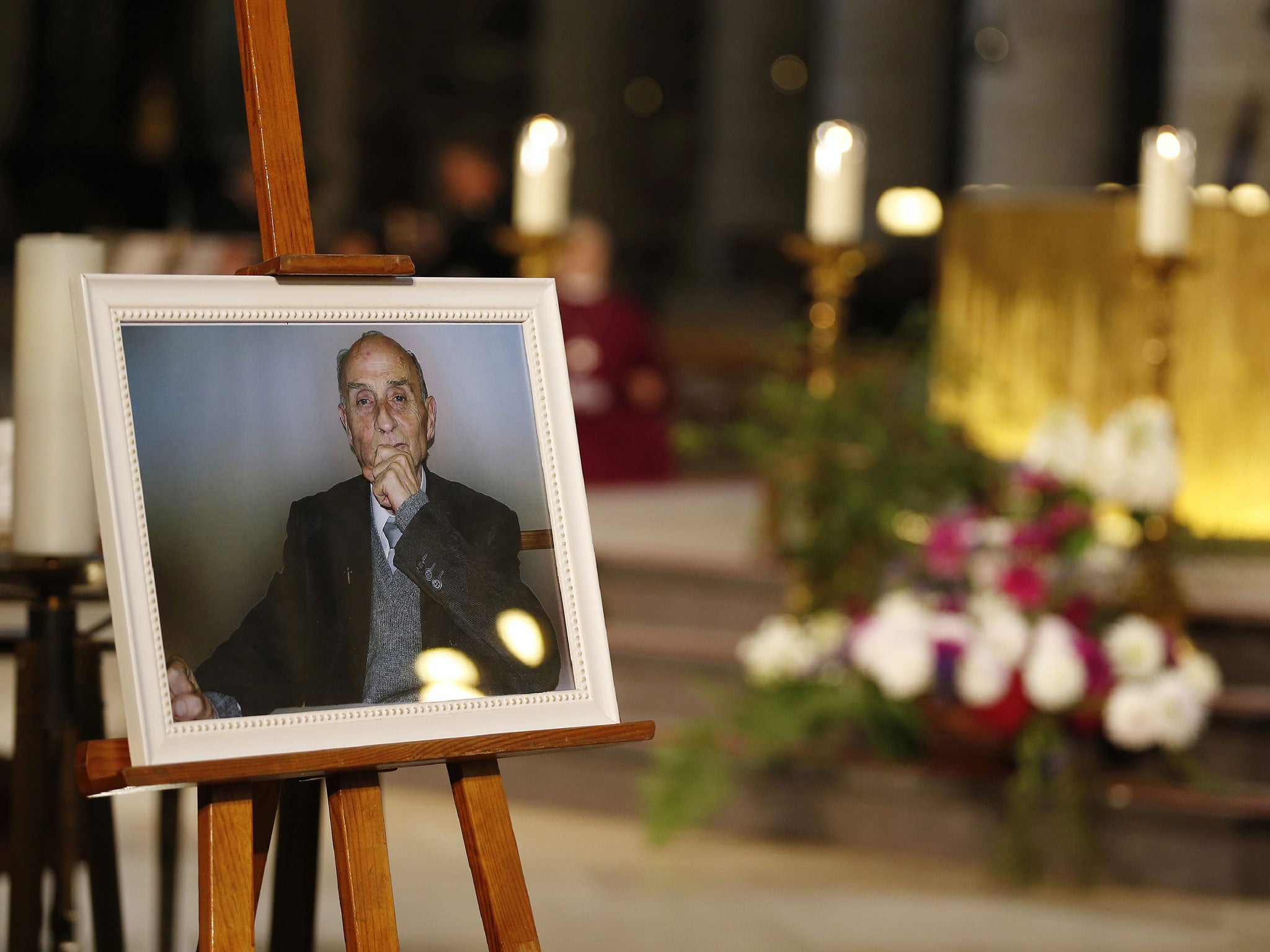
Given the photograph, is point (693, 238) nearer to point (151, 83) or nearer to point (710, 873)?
point (151, 83)

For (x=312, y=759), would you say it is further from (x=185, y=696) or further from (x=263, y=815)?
(x=263, y=815)

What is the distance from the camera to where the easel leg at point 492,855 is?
1.55 meters

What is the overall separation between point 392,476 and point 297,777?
1.02 feet

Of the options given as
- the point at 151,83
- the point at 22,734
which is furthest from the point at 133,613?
the point at 151,83

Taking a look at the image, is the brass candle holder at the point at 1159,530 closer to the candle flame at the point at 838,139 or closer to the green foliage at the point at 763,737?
the green foliage at the point at 763,737

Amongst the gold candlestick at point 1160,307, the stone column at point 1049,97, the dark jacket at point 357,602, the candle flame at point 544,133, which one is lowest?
the dark jacket at point 357,602

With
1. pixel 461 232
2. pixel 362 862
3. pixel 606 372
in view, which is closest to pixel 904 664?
pixel 362 862

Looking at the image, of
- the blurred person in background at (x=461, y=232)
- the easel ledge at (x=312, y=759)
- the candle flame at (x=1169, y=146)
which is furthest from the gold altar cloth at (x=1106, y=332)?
the blurred person in background at (x=461, y=232)

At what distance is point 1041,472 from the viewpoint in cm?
393

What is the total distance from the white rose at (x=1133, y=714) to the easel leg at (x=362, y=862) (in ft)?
7.99

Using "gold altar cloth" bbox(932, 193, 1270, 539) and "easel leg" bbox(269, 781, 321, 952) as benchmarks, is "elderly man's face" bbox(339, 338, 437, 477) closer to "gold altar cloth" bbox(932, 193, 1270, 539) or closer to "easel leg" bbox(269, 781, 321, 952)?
"easel leg" bbox(269, 781, 321, 952)

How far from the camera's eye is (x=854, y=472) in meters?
4.14

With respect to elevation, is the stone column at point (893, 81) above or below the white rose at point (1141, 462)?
above

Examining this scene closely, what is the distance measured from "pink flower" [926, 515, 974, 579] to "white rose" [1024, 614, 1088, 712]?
11.6 inches
